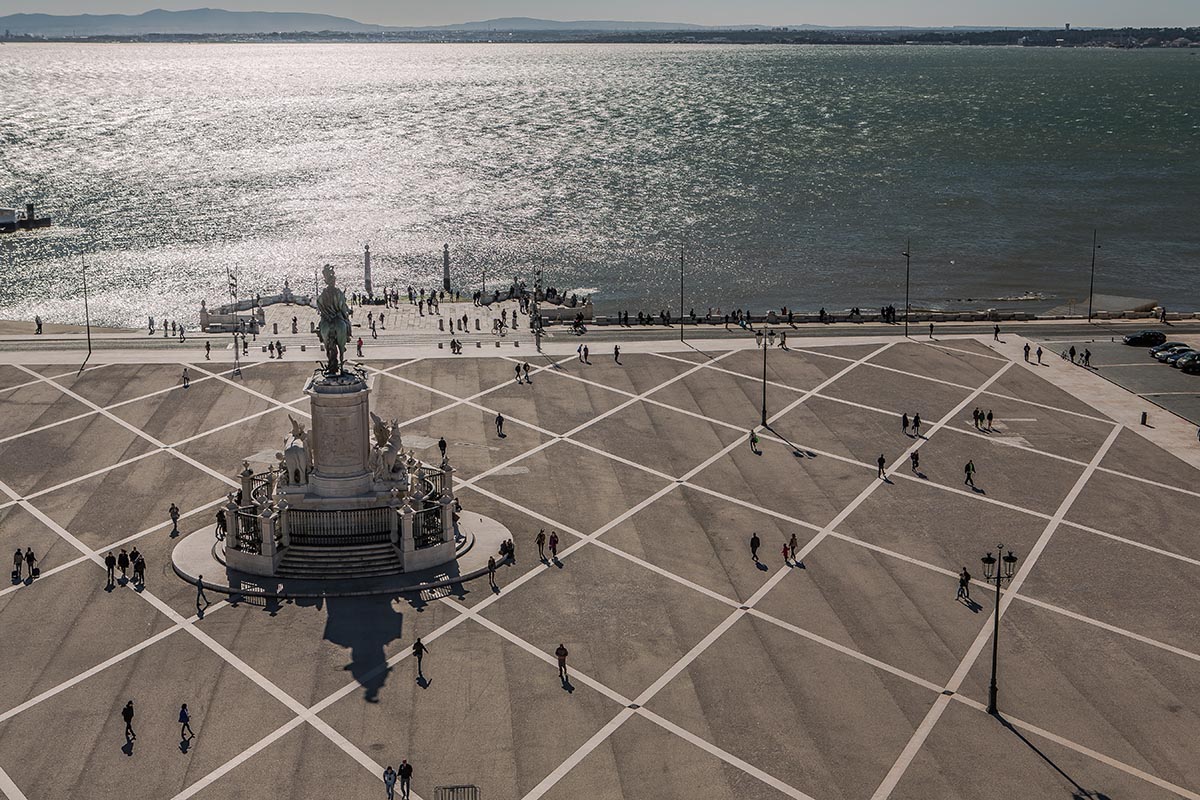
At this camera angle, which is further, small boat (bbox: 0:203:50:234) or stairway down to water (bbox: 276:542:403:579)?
small boat (bbox: 0:203:50:234)

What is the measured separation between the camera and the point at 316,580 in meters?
40.1

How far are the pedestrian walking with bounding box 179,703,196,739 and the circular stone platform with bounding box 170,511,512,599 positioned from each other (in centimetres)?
742

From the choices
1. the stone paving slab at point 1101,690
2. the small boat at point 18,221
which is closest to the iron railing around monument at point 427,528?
the stone paving slab at point 1101,690

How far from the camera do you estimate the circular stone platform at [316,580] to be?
129ft

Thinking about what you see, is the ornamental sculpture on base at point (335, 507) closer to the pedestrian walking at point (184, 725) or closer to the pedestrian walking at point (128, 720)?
the pedestrian walking at point (184, 725)

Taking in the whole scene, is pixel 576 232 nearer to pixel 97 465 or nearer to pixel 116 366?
pixel 116 366

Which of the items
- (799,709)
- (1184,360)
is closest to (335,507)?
(799,709)

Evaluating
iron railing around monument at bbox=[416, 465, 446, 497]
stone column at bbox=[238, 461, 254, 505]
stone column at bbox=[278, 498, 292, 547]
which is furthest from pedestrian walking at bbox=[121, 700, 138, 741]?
iron railing around monument at bbox=[416, 465, 446, 497]

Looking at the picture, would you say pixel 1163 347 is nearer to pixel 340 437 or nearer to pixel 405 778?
pixel 340 437

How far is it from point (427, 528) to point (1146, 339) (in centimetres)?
4581

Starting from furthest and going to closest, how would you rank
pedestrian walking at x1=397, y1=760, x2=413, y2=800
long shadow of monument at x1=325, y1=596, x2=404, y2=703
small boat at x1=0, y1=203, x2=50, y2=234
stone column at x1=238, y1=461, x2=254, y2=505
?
small boat at x1=0, y1=203, x2=50, y2=234, stone column at x1=238, y1=461, x2=254, y2=505, long shadow of monument at x1=325, y1=596, x2=404, y2=703, pedestrian walking at x1=397, y1=760, x2=413, y2=800

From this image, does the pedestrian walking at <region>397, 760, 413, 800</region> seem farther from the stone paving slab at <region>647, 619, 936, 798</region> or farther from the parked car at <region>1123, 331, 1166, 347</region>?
the parked car at <region>1123, 331, 1166, 347</region>

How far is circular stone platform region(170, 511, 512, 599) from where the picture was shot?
39.3m

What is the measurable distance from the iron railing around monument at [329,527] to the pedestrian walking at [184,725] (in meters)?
9.76
